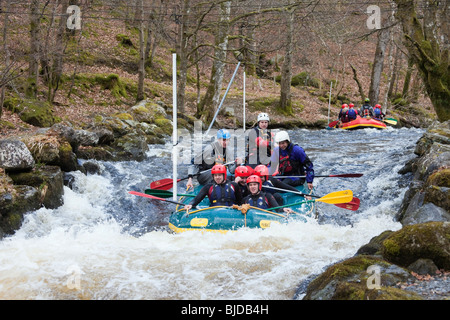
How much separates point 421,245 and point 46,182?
611cm

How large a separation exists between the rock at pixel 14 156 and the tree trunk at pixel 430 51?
8.74 meters

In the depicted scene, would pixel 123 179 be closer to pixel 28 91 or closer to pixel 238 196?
pixel 238 196

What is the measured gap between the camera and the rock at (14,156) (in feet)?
24.2

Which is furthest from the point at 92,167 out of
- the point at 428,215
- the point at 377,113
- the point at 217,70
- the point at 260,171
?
the point at 377,113

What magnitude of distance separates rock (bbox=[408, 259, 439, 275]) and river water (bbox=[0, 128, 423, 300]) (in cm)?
120

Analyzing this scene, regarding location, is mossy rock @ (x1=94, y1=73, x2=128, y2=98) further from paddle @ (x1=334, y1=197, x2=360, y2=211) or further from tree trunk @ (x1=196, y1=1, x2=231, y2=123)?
paddle @ (x1=334, y1=197, x2=360, y2=211)

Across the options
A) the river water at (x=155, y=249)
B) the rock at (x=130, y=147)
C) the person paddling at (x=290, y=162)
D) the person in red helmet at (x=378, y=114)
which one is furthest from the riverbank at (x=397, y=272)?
the person in red helmet at (x=378, y=114)

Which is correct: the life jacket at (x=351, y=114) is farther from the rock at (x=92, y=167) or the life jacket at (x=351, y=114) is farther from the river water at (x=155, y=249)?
the rock at (x=92, y=167)

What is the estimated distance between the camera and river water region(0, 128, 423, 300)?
4.61 metres

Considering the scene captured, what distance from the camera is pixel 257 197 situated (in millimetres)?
7078

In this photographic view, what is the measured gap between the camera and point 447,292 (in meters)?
3.49

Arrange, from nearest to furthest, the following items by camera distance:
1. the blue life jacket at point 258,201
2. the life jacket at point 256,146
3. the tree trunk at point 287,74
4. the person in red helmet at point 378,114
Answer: the blue life jacket at point 258,201 < the life jacket at point 256,146 < the tree trunk at point 287,74 < the person in red helmet at point 378,114

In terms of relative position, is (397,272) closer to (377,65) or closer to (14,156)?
(14,156)

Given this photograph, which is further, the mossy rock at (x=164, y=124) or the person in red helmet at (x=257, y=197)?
the mossy rock at (x=164, y=124)
